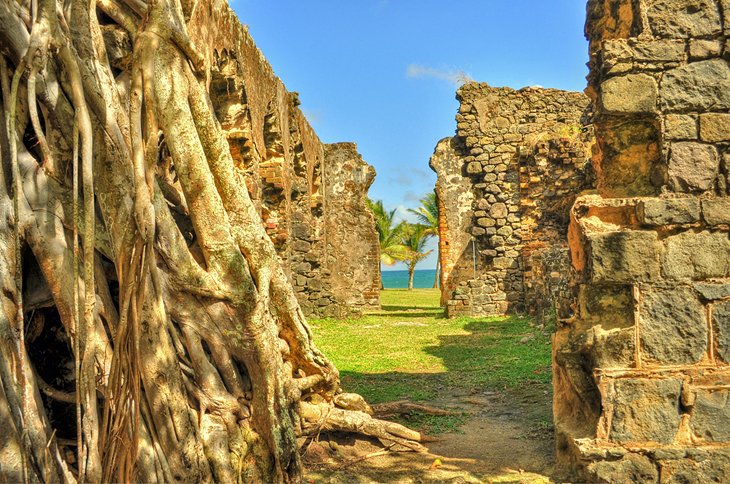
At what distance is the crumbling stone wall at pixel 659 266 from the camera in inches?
124

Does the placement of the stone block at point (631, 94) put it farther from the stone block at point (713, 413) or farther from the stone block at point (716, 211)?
the stone block at point (713, 413)

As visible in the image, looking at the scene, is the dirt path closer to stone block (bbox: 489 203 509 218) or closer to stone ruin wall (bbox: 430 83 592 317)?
stone ruin wall (bbox: 430 83 592 317)

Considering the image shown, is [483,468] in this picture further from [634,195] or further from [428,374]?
[428,374]

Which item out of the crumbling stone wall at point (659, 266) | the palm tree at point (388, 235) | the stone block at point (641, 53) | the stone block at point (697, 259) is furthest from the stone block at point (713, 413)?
the palm tree at point (388, 235)

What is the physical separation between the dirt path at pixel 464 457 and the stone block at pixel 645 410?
0.60 metres

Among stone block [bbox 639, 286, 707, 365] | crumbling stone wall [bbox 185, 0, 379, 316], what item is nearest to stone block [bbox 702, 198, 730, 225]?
stone block [bbox 639, 286, 707, 365]

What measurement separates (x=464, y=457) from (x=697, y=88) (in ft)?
8.57

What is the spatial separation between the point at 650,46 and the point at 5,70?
3.15m

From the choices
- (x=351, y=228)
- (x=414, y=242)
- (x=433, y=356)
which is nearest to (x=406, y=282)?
(x=414, y=242)

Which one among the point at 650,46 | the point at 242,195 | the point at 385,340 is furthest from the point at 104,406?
the point at 385,340

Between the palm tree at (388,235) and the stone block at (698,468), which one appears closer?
the stone block at (698,468)

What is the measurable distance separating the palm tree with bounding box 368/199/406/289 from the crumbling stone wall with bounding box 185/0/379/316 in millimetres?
13254

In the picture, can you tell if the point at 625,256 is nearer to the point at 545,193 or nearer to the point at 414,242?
the point at 545,193

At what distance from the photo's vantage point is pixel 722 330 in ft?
10.4
